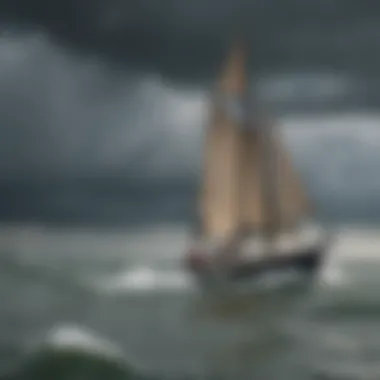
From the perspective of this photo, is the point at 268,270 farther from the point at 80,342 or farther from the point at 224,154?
the point at 80,342

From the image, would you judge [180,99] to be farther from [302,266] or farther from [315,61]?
[302,266]

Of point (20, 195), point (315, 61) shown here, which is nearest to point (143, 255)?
point (20, 195)

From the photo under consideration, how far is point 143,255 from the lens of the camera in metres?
1.92

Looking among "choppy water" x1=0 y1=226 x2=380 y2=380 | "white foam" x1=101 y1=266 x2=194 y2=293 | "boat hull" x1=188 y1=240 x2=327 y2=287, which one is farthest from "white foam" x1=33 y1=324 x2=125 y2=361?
"boat hull" x1=188 y1=240 x2=327 y2=287

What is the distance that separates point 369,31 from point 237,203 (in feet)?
1.75

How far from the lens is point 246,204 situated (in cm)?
197

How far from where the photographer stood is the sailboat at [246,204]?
1.92 metres

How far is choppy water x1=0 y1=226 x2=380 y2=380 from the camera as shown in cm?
188

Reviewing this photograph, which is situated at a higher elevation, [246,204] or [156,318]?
[246,204]

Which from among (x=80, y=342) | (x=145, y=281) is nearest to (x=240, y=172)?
(x=145, y=281)

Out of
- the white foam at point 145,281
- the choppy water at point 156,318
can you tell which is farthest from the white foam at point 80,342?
the white foam at point 145,281

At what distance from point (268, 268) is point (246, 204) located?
0.17 meters

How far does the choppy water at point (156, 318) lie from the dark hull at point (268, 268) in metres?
0.04

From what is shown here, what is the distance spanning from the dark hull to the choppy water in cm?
4
